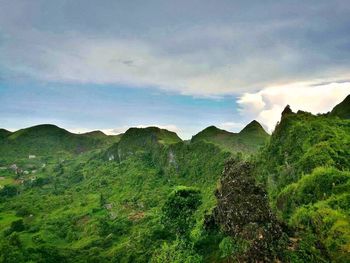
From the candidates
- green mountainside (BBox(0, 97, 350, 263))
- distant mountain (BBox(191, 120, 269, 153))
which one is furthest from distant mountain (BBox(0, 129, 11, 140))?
distant mountain (BBox(191, 120, 269, 153))

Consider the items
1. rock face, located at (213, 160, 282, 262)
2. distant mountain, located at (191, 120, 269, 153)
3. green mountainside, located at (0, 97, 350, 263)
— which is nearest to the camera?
rock face, located at (213, 160, 282, 262)

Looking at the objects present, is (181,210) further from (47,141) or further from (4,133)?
(4,133)

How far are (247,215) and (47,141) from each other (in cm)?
17191

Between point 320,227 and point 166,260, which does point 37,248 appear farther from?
point 320,227

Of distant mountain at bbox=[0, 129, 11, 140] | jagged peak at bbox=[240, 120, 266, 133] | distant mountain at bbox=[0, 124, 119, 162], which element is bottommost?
jagged peak at bbox=[240, 120, 266, 133]

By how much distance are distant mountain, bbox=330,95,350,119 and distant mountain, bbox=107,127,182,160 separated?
4907 centimetres

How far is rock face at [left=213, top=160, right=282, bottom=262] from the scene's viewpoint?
50.4ft

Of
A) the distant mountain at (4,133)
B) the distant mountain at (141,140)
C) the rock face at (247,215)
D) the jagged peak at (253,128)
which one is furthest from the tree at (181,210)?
the distant mountain at (4,133)

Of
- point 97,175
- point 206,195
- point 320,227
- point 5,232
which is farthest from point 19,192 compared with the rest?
point 320,227

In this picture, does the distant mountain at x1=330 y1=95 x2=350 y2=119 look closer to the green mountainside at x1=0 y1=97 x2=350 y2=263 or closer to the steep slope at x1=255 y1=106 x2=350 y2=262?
the green mountainside at x1=0 y1=97 x2=350 y2=263

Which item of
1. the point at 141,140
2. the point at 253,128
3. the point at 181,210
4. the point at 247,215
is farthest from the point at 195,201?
the point at 141,140

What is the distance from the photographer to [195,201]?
31984mm

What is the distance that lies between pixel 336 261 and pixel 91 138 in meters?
172

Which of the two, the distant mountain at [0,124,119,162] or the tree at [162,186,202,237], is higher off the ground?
the distant mountain at [0,124,119,162]
